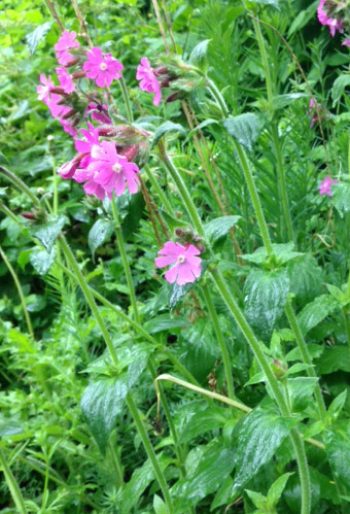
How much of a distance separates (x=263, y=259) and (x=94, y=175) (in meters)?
0.31

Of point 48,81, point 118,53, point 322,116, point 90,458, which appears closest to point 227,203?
point 322,116

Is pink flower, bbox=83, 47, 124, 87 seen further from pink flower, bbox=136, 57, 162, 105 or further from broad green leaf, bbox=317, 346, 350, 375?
broad green leaf, bbox=317, 346, 350, 375

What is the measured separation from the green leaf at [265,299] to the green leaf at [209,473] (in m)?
0.27

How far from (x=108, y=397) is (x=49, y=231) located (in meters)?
0.27

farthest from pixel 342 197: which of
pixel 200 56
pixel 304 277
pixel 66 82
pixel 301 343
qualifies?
pixel 66 82

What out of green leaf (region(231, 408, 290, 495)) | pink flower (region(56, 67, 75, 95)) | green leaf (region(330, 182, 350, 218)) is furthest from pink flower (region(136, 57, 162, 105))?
green leaf (region(231, 408, 290, 495))

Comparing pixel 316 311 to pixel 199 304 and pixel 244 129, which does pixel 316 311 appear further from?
pixel 244 129

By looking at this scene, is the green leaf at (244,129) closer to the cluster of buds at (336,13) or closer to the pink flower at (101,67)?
the pink flower at (101,67)

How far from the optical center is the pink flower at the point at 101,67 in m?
1.07

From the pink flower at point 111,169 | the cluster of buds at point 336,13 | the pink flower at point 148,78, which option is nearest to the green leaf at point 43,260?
the pink flower at point 111,169

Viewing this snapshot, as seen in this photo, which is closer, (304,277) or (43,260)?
(43,260)

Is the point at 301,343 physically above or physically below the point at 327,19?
below

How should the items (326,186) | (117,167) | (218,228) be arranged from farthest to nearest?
(326,186), (218,228), (117,167)

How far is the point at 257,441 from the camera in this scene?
91 cm
